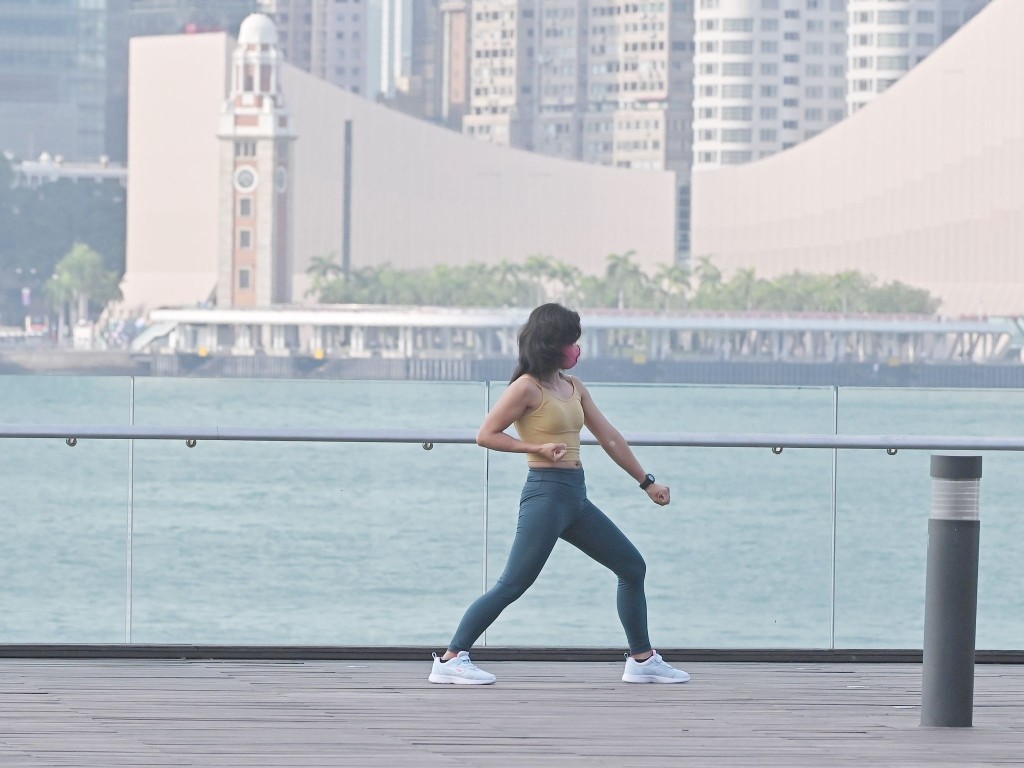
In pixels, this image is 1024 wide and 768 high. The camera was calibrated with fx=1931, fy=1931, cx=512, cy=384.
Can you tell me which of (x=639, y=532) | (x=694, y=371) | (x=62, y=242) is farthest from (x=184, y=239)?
(x=639, y=532)

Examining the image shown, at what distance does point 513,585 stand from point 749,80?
76.8 meters

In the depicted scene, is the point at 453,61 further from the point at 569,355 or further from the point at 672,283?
the point at 569,355

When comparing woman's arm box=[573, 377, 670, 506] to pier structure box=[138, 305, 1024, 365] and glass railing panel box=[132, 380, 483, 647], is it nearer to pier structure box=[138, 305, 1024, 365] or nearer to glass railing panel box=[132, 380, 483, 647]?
glass railing panel box=[132, 380, 483, 647]

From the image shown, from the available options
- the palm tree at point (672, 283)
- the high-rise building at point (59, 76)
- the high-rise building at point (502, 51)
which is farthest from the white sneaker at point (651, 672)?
the high-rise building at point (502, 51)

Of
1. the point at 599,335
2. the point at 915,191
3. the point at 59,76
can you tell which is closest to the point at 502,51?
the point at 599,335

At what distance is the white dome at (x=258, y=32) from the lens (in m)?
81.6

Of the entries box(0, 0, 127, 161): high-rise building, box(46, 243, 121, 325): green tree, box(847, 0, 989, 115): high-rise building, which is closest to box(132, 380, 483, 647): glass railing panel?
box(46, 243, 121, 325): green tree

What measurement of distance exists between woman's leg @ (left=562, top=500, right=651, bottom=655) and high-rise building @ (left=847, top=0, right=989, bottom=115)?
75772 mm

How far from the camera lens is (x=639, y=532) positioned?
16891 millimetres

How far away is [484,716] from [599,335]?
70.3m

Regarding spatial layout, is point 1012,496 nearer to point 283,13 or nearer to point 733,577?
point 733,577

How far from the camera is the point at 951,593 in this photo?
13.2 feet

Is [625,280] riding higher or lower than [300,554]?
higher

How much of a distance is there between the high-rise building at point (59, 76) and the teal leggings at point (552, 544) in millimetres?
77722
